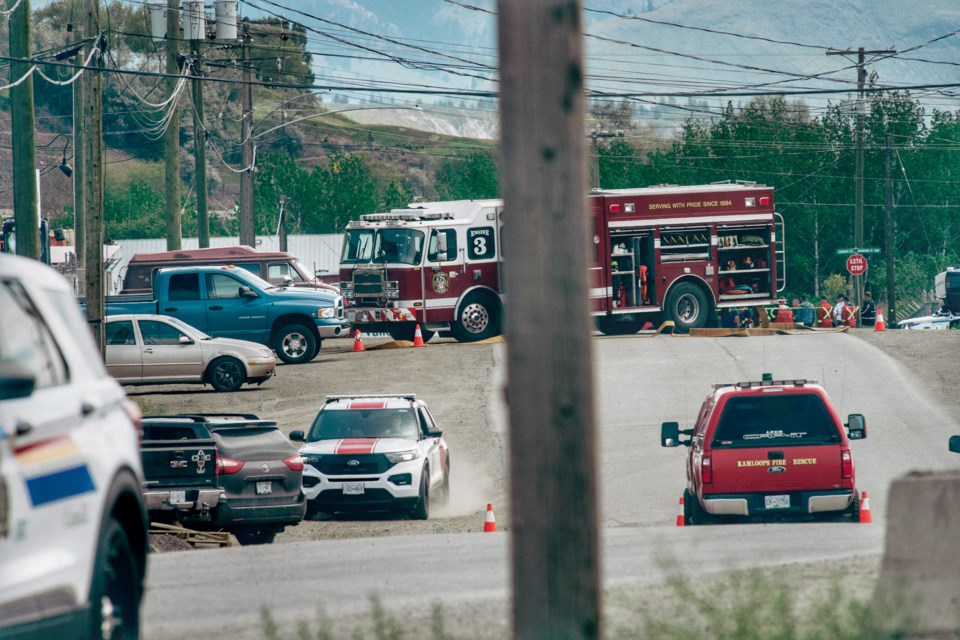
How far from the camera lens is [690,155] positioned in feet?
274

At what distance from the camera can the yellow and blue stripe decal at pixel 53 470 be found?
4660 millimetres

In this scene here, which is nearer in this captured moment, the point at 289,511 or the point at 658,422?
the point at 289,511

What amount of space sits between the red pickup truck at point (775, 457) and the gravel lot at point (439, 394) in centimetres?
395

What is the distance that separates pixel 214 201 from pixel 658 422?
102 metres

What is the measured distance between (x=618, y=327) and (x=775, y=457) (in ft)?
64.5

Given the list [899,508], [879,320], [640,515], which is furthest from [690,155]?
[899,508]

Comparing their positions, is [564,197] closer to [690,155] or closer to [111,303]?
[111,303]

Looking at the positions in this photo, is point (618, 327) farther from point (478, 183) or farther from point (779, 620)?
point (478, 183)

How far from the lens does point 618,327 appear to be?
33.3 meters

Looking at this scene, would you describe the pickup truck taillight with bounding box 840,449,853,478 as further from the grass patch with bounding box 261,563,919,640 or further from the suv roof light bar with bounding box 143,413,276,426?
the suv roof light bar with bounding box 143,413,276,426

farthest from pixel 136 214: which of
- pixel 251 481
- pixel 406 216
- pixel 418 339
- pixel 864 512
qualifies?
pixel 864 512

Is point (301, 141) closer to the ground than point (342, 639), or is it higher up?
higher up

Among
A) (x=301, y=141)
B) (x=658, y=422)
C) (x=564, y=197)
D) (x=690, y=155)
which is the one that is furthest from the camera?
(x=301, y=141)

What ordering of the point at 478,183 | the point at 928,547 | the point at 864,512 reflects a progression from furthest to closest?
the point at 478,183 < the point at 864,512 < the point at 928,547
